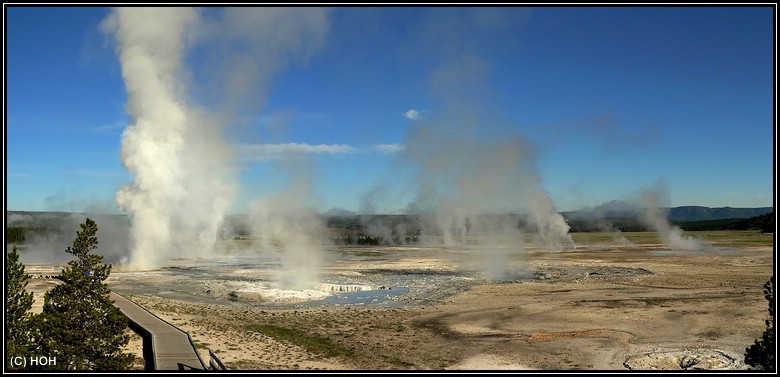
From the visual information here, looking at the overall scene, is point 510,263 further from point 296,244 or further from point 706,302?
point 706,302

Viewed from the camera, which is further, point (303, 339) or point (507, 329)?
point (507, 329)

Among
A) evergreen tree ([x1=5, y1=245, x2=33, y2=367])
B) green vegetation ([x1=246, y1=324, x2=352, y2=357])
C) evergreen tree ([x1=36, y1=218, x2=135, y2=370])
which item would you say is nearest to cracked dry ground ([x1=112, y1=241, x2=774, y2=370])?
green vegetation ([x1=246, y1=324, x2=352, y2=357])

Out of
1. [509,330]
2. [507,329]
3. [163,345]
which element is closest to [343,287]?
[507,329]

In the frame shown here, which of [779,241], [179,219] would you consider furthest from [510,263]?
[779,241]

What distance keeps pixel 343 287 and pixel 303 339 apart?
18.9 meters

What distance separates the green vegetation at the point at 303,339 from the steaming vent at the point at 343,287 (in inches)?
580

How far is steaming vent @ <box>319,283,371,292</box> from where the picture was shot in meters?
44.1

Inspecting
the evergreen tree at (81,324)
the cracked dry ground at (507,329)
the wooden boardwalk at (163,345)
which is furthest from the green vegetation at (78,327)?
the cracked dry ground at (507,329)

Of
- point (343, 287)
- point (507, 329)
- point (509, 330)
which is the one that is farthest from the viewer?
point (343, 287)

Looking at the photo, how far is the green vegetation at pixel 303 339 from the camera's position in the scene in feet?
78.8

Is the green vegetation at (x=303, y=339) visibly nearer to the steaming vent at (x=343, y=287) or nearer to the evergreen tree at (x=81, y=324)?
the evergreen tree at (x=81, y=324)

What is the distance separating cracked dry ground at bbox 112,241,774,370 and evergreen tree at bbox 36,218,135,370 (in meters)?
5.30

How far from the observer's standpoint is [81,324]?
56.3 feet

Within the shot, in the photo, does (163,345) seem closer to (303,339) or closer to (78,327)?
(78,327)
